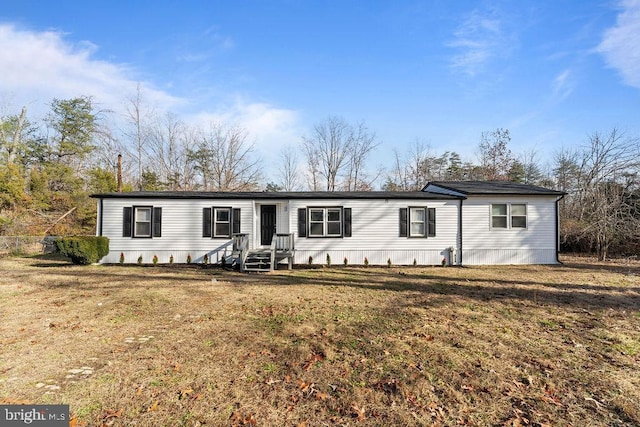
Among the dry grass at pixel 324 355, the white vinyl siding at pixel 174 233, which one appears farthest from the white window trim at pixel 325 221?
the dry grass at pixel 324 355

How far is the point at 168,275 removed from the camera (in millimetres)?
10672

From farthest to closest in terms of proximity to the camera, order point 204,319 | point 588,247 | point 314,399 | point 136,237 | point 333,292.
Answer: point 588,247, point 136,237, point 333,292, point 204,319, point 314,399

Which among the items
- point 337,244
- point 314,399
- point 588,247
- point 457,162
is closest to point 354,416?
point 314,399

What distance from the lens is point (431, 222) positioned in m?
13.8

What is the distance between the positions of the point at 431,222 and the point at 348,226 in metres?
3.71

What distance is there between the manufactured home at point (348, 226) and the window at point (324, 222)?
0.14ft

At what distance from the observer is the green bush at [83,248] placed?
A: 1224 centimetres

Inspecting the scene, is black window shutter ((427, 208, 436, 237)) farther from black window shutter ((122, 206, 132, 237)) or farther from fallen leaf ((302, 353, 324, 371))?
black window shutter ((122, 206, 132, 237))

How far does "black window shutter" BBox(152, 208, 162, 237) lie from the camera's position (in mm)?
13406

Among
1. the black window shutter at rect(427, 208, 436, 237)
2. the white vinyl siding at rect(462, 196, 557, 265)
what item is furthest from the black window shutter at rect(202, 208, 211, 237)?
the white vinyl siding at rect(462, 196, 557, 265)

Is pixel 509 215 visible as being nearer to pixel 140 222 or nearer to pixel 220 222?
pixel 220 222

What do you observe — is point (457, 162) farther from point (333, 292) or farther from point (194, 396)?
point (194, 396)

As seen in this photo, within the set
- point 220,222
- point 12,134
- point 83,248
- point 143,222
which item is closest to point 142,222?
point 143,222

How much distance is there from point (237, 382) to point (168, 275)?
836 centimetres
